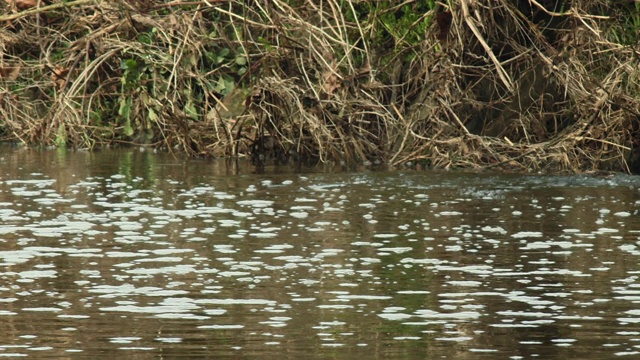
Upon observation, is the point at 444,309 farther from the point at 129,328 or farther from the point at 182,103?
the point at 182,103

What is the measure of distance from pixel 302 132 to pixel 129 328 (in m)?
10.8

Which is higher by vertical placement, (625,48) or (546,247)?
(625,48)

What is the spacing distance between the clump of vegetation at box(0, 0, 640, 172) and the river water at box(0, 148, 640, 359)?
4.69 ft

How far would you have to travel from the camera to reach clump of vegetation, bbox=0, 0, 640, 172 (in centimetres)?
1834

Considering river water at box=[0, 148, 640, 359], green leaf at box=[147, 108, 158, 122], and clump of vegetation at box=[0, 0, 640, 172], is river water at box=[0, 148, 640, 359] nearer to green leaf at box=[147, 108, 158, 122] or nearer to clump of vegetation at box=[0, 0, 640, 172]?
clump of vegetation at box=[0, 0, 640, 172]

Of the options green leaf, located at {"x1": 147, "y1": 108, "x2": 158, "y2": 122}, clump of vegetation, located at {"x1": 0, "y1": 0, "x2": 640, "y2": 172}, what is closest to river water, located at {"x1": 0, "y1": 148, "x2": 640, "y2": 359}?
clump of vegetation, located at {"x1": 0, "y1": 0, "x2": 640, "y2": 172}

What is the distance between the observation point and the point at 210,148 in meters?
19.9

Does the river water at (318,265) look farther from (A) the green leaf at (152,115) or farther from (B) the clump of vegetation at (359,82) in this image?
(A) the green leaf at (152,115)

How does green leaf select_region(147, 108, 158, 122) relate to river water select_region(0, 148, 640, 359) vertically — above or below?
above

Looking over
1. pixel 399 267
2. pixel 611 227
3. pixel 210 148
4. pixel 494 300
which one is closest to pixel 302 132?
pixel 210 148

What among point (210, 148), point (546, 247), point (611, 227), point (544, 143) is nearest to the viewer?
point (546, 247)

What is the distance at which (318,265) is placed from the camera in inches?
434

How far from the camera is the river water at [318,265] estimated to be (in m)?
8.26

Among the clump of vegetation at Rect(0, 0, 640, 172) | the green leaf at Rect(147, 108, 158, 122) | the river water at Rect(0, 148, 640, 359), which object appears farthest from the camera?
the green leaf at Rect(147, 108, 158, 122)
